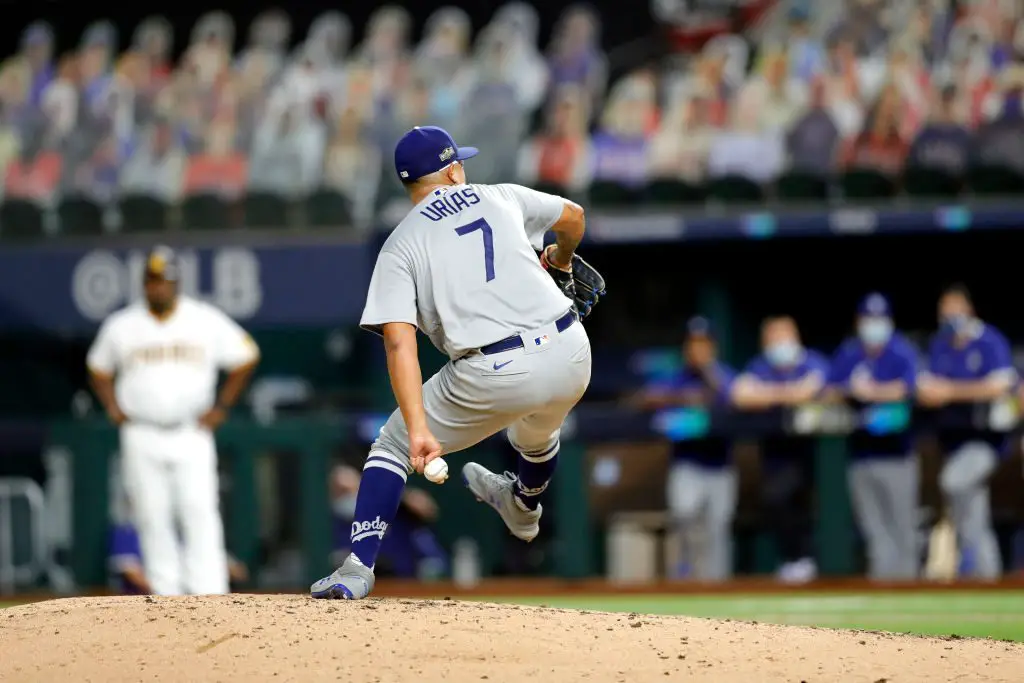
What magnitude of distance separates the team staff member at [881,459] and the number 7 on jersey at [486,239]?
17.8 feet

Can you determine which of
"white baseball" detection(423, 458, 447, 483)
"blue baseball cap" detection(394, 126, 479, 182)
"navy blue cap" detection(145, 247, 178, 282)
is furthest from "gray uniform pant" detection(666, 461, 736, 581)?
"white baseball" detection(423, 458, 447, 483)

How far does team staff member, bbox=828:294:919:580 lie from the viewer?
10172mm

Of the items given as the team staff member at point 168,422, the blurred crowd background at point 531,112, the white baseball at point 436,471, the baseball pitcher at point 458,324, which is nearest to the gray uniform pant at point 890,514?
the blurred crowd background at point 531,112

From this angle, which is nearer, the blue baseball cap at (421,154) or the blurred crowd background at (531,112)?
the blue baseball cap at (421,154)

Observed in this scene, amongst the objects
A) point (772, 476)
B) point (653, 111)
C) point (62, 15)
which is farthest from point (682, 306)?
point (62, 15)

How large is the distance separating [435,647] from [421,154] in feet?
5.28

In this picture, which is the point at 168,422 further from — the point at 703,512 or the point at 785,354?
the point at 785,354

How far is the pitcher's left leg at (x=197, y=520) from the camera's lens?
846cm

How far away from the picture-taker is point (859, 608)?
347 inches

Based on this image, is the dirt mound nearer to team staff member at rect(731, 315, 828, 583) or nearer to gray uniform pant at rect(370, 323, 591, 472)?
gray uniform pant at rect(370, 323, 591, 472)

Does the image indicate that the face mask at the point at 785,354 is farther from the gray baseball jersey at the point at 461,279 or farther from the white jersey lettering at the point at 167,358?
the gray baseball jersey at the point at 461,279

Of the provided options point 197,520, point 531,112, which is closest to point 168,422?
point 197,520

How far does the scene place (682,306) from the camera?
13.0 meters

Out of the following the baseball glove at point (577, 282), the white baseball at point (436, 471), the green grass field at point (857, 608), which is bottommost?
the green grass field at point (857, 608)
